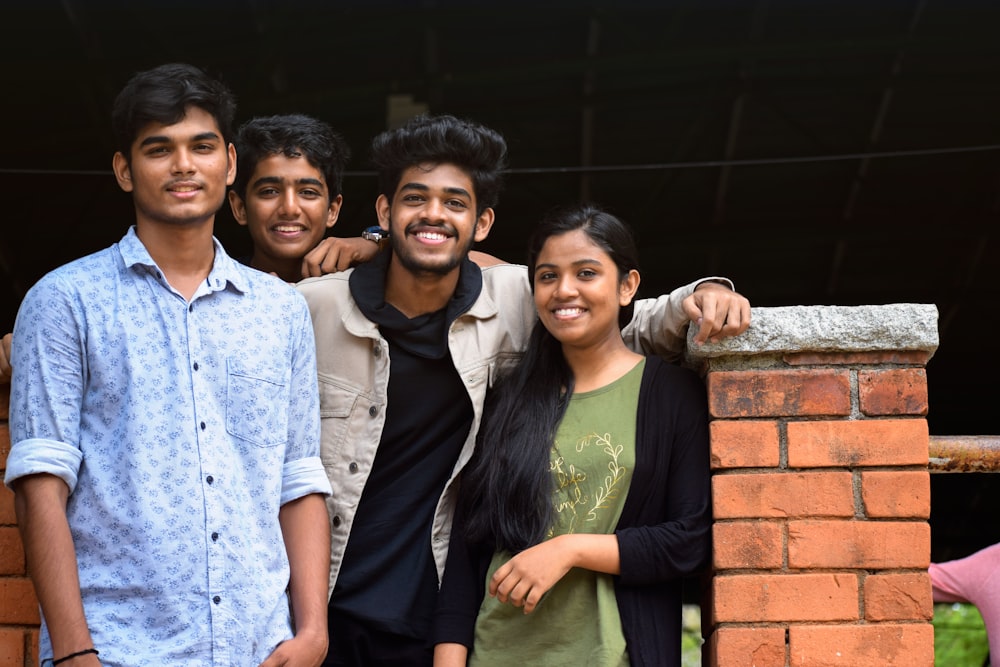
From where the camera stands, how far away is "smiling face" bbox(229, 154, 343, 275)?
3582 millimetres

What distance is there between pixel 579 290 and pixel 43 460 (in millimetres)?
1258

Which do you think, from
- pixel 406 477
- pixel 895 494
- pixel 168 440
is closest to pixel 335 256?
pixel 406 477

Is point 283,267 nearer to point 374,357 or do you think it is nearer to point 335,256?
point 335,256

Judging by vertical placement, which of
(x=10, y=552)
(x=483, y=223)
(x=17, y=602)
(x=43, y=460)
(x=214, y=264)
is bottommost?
(x=17, y=602)

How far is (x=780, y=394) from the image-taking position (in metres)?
2.80

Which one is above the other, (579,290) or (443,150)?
(443,150)

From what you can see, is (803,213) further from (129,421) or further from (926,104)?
(129,421)

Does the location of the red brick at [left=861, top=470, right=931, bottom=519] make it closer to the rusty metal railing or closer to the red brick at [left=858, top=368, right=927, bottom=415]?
the red brick at [left=858, top=368, right=927, bottom=415]

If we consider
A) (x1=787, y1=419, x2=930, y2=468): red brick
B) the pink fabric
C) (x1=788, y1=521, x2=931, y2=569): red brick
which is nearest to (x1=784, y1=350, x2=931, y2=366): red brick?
(x1=787, y1=419, x2=930, y2=468): red brick

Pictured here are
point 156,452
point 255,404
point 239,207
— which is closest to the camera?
point 156,452

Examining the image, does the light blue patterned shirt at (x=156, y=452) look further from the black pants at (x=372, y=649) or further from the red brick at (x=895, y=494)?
the red brick at (x=895, y=494)

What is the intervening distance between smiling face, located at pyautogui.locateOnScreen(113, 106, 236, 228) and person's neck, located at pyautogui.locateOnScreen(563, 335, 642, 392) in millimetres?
914

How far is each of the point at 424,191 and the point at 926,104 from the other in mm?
6286

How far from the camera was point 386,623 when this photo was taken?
285cm
